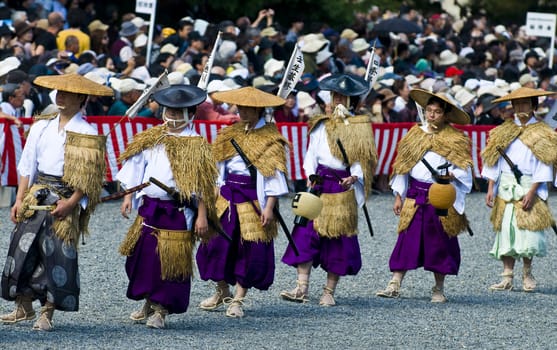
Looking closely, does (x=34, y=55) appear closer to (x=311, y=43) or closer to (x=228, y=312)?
(x=311, y=43)

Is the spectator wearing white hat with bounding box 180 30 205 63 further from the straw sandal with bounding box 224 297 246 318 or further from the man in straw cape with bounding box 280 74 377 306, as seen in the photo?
the straw sandal with bounding box 224 297 246 318

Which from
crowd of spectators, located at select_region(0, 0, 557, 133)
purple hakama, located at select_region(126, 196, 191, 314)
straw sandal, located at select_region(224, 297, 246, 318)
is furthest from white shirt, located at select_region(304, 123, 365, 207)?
crowd of spectators, located at select_region(0, 0, 557, 133)

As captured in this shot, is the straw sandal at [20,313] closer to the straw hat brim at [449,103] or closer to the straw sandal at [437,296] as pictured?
the straw sandal at [437,296]

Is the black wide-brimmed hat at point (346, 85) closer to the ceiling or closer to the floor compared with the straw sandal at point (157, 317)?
closer to the ceiling

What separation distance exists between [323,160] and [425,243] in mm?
1034

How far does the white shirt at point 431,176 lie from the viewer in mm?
10523

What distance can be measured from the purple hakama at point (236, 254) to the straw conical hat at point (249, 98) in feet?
1.77

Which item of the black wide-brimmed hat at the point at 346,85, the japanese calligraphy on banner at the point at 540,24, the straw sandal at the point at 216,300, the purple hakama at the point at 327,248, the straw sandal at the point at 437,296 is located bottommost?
the straw sandal at the point at 216,300

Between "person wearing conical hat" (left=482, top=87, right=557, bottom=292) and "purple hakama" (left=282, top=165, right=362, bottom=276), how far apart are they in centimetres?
152

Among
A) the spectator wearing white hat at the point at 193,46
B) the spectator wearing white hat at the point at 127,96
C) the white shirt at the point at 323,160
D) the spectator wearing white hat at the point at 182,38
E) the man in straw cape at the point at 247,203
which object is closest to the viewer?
the man in straw cape at the point at 247,203

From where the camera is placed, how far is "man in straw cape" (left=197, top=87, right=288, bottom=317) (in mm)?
9562

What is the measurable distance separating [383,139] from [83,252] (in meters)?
6.13

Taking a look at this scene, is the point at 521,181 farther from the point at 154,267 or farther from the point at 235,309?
the point at 154,267

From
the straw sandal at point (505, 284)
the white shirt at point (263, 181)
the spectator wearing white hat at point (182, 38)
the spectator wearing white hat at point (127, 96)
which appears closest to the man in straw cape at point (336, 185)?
the white shirt at point (263, 181)
